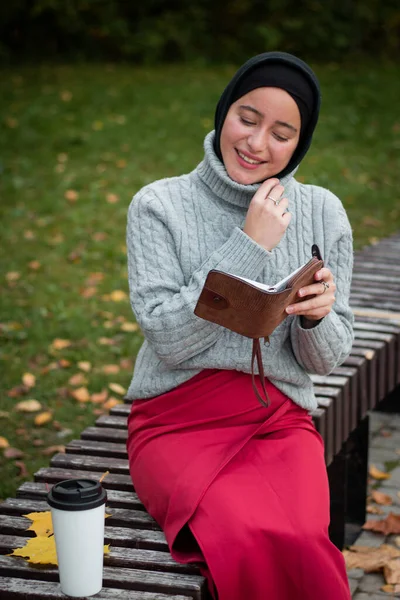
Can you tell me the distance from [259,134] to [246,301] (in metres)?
0.58

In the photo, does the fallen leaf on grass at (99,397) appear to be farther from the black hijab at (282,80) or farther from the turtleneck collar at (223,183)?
the black hijab at (282,80)

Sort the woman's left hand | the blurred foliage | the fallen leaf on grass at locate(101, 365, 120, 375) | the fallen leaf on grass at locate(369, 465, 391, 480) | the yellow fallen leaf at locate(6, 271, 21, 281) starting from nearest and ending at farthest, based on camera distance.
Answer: the woman's left hand < the fallen leaf on grass at locate(369, 465, 391, 480) < the fallen leaf on grass at locate(101, 365, 120, 375) < the yellow fallen leaf at locate(6, 271, 21, 281) < the blurred foliage

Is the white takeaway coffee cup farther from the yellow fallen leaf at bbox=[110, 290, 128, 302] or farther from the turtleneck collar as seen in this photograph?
the yellow fallen leaf at bbox=[110, 290, 128, 302]

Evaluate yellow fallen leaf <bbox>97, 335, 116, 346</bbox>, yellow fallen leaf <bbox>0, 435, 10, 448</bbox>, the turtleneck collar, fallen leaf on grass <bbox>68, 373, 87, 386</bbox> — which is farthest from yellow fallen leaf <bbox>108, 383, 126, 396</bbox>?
the turtleneck collar

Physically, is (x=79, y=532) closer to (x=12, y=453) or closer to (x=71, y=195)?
(x=12, y=453)

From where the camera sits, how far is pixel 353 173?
10133 millimetres

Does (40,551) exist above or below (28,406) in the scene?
above

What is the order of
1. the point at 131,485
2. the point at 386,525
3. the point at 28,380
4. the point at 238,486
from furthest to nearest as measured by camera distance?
1. the point at 28,380
2. the point at 386,525
3. the point at 131,485
4. the point at 238,486

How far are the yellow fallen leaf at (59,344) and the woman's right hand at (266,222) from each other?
129 inches

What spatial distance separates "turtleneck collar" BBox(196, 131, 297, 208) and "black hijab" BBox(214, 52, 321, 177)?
0.47 ft

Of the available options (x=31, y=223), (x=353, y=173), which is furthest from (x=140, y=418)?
(x=353, y=173)

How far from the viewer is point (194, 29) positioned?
16719 millimetres

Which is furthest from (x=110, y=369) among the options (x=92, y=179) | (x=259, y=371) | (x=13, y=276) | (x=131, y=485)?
(x=92, y=179)

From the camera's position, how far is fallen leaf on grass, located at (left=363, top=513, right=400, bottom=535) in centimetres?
415
